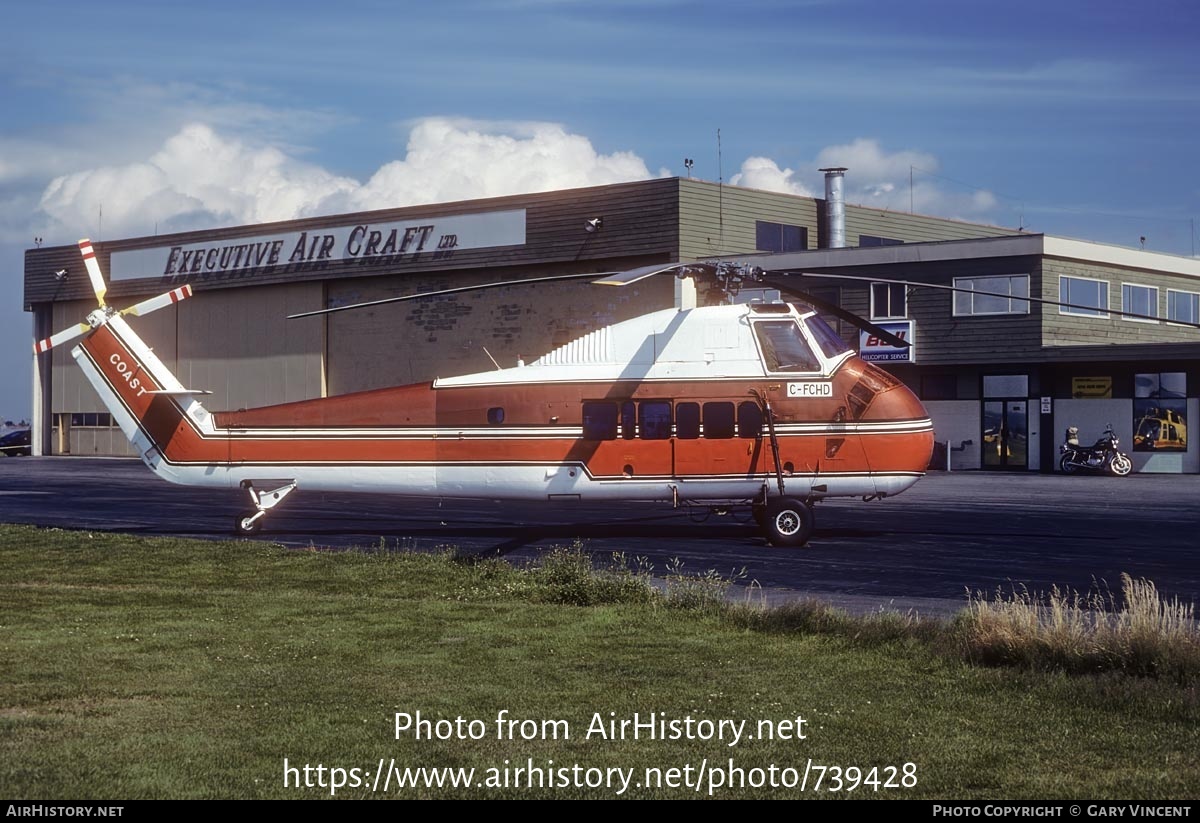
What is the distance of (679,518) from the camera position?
2583cm

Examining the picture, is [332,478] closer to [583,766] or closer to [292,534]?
[292,534]

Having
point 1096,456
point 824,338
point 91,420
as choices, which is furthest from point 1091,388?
point 91,420

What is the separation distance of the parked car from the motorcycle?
51.7 metres

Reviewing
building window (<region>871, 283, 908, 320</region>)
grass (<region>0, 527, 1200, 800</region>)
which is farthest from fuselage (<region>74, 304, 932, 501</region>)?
building window (<region>871, 283, 908, 320</region>)

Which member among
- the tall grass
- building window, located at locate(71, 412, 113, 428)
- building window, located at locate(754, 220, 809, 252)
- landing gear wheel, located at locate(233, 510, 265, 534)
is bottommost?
landing gear wheel, located at locate(233, 510, 265, 534)

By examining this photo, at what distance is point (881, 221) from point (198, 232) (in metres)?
31.3

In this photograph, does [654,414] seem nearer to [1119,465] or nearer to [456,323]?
[1119,465]

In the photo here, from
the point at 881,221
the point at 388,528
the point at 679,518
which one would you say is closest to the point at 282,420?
the point at 388,528

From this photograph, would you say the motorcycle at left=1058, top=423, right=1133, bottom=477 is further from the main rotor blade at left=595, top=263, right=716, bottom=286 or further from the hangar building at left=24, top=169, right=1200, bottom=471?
the main rotor blade at left=595, top=263, right=716, bottom=286

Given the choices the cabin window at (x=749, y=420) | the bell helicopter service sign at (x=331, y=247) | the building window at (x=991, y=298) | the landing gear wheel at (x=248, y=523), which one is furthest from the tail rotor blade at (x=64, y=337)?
the bell helicopter service sign at (x=331, y=247)

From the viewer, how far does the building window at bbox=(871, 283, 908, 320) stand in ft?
145

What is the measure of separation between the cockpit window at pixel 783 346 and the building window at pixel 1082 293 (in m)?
23.7

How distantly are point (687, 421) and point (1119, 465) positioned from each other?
2468cm

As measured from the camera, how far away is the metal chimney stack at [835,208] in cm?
5462
